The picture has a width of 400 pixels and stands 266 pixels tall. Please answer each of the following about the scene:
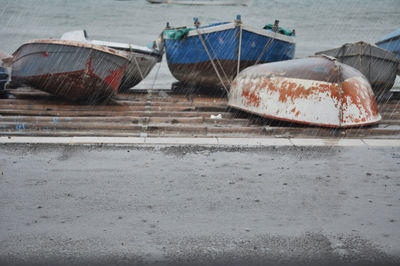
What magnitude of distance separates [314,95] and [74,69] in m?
5.23

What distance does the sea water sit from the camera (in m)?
47.0

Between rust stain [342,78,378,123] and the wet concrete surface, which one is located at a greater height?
rust stain [342,78,378,123]

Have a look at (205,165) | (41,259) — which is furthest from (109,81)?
(41,259)

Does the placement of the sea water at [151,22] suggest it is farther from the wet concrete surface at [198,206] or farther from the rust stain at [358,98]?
the wet concrete surface at [198,206]

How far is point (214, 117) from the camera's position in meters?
8.68

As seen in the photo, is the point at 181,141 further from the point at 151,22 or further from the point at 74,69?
the point at 151,22

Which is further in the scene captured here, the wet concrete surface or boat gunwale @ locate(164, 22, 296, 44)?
boat gunwale @ locate(164, 22, 296, 44)

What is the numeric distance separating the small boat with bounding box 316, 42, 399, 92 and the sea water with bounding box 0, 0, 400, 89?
13231mm

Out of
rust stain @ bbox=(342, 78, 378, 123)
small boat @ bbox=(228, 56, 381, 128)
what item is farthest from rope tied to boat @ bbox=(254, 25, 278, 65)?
rust stain @ bbox=(342, 78, 378, 123)

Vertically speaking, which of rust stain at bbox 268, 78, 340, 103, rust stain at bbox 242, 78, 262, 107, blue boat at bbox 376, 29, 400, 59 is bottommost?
rust stain at bbox 242, 78, 262, 107

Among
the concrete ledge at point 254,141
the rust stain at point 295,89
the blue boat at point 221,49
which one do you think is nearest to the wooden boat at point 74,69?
the blue boat at point 221,49

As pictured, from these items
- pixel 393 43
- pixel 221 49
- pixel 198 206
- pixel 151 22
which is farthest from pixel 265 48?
pixel 151 22

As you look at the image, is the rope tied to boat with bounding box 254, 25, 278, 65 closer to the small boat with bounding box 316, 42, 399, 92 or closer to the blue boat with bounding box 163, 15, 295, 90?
the blue boat with bounding box 163, 15, 295, 90

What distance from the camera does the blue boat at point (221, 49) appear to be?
12.9 metres
